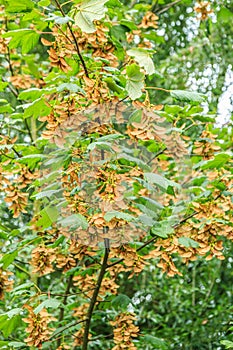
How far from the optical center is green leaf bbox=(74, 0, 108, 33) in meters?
1.27

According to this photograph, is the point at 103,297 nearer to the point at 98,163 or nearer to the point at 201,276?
the point at 98,163

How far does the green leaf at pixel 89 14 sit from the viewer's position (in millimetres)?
1271

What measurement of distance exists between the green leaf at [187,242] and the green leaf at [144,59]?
462mm

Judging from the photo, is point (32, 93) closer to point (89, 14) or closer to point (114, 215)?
point (89, 14)

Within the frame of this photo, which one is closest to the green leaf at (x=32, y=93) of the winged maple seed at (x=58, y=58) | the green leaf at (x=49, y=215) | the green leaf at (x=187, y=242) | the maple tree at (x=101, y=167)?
the maple tree at (x=101, y=167)

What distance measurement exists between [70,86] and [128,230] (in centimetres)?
40

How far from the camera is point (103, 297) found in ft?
6.98

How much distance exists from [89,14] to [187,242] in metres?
0.63

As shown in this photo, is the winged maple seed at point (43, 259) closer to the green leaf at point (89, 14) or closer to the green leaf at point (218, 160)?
the green leaf at point (218, 160)

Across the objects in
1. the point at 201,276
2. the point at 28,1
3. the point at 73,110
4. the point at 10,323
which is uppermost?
the point at 201,276

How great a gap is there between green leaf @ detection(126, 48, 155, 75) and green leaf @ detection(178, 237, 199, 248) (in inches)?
18.2

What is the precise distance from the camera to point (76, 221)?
1.37 m

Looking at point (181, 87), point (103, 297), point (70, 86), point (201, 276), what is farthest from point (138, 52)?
point (201, 276)

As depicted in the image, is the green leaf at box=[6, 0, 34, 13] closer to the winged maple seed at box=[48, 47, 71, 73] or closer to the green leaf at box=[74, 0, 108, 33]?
the winged maple seed at box=[48, 47, 71, 73]
